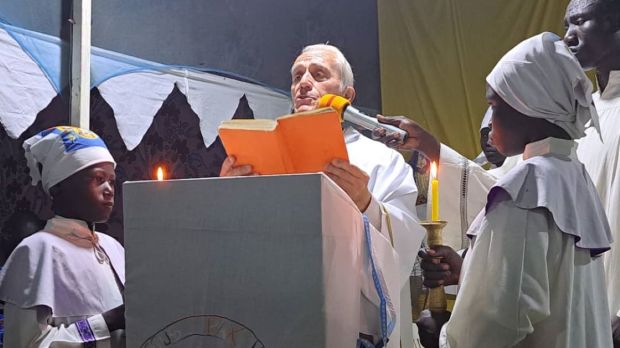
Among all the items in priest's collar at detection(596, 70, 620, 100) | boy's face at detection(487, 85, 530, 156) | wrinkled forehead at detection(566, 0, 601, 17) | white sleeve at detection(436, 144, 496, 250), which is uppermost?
wrinkled forehead at detection(566, 0, 601, 17)

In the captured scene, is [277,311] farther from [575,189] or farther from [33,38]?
[33,38]

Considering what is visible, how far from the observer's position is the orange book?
1.49 meters

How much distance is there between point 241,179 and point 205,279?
0.19 m

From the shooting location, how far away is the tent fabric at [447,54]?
16.8ft

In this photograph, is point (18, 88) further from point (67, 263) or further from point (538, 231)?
point (538, 231)

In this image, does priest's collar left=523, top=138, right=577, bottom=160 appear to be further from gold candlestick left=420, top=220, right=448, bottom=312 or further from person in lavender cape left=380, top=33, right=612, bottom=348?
gold candlestick left=420, top=220, right=448, bottom=312

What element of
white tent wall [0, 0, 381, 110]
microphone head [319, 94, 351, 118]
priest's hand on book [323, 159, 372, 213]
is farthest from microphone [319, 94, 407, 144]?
white tent wall [0, 0, 381, 110]

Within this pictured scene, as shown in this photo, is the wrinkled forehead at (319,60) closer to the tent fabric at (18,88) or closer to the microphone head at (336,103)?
the microphone head at (336,103)

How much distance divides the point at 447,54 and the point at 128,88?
2.80 meters

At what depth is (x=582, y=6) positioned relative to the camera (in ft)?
9.38

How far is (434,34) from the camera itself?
5.34m

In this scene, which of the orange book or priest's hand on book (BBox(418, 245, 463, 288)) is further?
priest's hand on book (BBox(418, 245, 463, 288))

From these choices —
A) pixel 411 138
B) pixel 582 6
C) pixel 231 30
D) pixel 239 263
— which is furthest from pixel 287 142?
pixel 231 30

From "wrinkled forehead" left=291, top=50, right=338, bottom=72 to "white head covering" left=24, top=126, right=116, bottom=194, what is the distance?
35.6 inches
